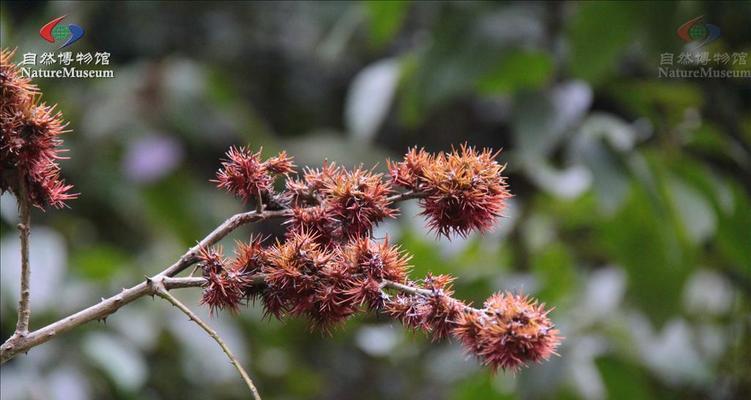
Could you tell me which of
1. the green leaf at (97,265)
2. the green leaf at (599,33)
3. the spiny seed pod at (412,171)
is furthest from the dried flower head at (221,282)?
the green leaf at (97,265)

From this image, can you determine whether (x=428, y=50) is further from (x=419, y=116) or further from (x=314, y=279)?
(x=314, y=279)

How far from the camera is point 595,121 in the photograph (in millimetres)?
1453

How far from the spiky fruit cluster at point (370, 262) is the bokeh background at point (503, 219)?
1.27 ft

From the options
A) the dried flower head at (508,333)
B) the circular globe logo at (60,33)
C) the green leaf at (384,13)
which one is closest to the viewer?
the dried flower head at (508,333)

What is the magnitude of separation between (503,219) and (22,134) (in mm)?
943

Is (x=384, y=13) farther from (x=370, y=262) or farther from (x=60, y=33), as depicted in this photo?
(x=370, y=262)

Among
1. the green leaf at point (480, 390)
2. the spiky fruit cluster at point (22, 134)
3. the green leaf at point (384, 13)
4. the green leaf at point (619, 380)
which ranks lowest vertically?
the spiky fruit cluster at point (22, 134)

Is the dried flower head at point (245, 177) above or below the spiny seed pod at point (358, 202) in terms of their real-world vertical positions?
above

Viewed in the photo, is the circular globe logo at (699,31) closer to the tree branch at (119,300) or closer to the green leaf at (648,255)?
the green leaf at (648,255)

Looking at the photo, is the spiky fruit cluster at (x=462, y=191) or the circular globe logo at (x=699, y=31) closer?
the spiky fruit cluster at (x=462, y=191)

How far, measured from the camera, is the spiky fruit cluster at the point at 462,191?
51 cm

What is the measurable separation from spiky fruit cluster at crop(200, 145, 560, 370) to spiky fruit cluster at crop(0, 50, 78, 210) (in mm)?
111

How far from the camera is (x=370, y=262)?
0.48 metres

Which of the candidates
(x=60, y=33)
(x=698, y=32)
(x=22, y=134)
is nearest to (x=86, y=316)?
(x=22, y=134)
